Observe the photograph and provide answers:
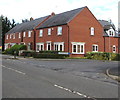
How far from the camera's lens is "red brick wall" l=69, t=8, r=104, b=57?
117 feet

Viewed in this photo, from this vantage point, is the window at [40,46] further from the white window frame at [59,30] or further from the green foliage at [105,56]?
the green foliage at [105,56]

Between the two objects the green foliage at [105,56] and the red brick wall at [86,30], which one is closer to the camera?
the green foliage at [105,56]

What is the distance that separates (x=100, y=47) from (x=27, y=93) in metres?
33.2

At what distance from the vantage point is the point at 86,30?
37.2 metres

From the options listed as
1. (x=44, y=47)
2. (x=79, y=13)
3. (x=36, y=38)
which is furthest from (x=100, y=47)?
(x=36, y=38)

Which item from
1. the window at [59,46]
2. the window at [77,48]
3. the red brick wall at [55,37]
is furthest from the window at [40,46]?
the window at [77,48]

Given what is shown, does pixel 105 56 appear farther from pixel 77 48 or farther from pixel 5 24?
pixel 5 24

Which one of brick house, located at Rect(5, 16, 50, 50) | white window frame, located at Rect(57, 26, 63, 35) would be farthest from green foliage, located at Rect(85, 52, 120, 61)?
Answer: brick house, located at Rect(5, 16, 50, 50)

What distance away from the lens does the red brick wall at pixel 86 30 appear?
117ft

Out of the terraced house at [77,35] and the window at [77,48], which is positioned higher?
the terraced house at [77,35]

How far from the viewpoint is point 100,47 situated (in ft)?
129

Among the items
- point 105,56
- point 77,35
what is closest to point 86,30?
point 77,35

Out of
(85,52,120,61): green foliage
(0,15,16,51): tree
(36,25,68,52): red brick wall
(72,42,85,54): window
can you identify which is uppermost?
(0,15,16,51): tree

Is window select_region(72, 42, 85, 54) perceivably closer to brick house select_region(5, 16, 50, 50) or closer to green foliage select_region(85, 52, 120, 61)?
green foliage select_region(85, 52, 120, 61)
